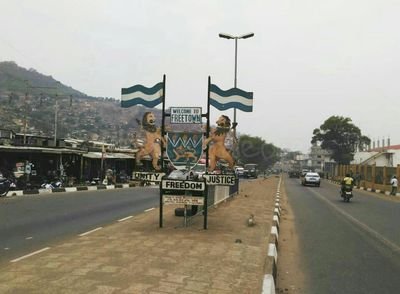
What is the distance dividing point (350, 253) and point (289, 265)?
6.07 ft

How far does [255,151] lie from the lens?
378 feet

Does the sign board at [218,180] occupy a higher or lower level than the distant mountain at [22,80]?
lower

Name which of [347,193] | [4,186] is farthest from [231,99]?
[347,193]

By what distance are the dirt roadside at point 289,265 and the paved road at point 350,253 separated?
0.14 metres

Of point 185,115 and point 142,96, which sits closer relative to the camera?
point 185,115

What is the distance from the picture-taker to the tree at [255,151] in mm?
107125

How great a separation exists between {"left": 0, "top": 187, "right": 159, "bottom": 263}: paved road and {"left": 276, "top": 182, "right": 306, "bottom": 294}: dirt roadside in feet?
15.3

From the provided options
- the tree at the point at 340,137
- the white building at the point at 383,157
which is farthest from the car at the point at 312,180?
the tree at the point at 340,137

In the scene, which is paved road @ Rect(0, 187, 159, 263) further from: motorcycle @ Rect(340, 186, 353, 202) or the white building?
the white building

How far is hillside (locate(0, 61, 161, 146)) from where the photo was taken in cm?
6438

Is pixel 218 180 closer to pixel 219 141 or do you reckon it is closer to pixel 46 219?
pixel 219 141

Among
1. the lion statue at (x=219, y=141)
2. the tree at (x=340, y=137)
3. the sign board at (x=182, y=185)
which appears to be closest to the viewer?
the sign board at (x=182, y=185)

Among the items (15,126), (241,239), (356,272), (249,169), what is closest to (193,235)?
(241,239)

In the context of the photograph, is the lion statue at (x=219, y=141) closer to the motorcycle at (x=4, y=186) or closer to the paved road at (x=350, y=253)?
the paved road at (x=350, y=253)
